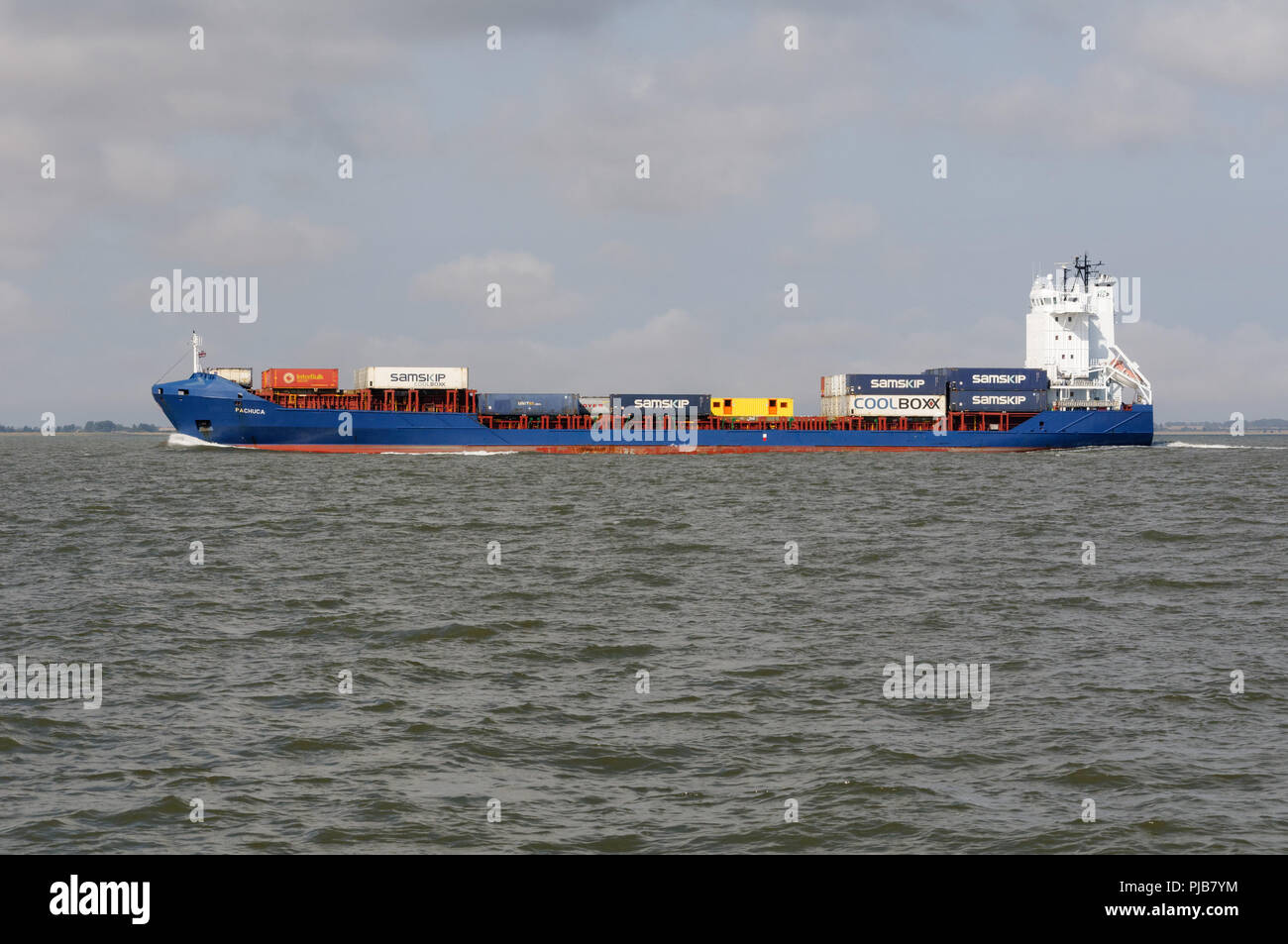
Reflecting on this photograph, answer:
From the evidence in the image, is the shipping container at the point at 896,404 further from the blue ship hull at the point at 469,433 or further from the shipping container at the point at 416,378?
the shipping container at the point at 416,378

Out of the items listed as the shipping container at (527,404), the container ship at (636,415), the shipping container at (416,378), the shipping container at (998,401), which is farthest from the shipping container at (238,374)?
the shipping container at (998,401)

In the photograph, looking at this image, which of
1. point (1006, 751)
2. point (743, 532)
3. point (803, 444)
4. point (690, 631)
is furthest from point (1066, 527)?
point (803, 444)

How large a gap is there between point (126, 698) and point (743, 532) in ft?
76.3

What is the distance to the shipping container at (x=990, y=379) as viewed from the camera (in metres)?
91.8

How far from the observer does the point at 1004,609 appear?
23.2m

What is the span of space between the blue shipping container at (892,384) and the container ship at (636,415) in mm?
90

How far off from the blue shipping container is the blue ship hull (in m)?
4.14

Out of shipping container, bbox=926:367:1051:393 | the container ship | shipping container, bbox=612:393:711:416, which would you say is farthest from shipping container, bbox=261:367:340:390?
shipping container, bbox=926:367:1051:393

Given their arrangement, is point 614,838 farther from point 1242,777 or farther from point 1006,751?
point 1242,777

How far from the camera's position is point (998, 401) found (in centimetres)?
9150

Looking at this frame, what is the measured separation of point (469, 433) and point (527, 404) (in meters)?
5.87

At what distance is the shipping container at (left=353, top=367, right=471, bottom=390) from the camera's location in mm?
86375

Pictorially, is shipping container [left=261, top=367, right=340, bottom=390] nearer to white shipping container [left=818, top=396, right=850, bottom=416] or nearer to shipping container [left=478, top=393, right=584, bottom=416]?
shipping container [left=478, top=393, right=584, bottom=416]

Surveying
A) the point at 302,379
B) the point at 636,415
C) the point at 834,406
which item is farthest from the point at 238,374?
the point at 834,406
